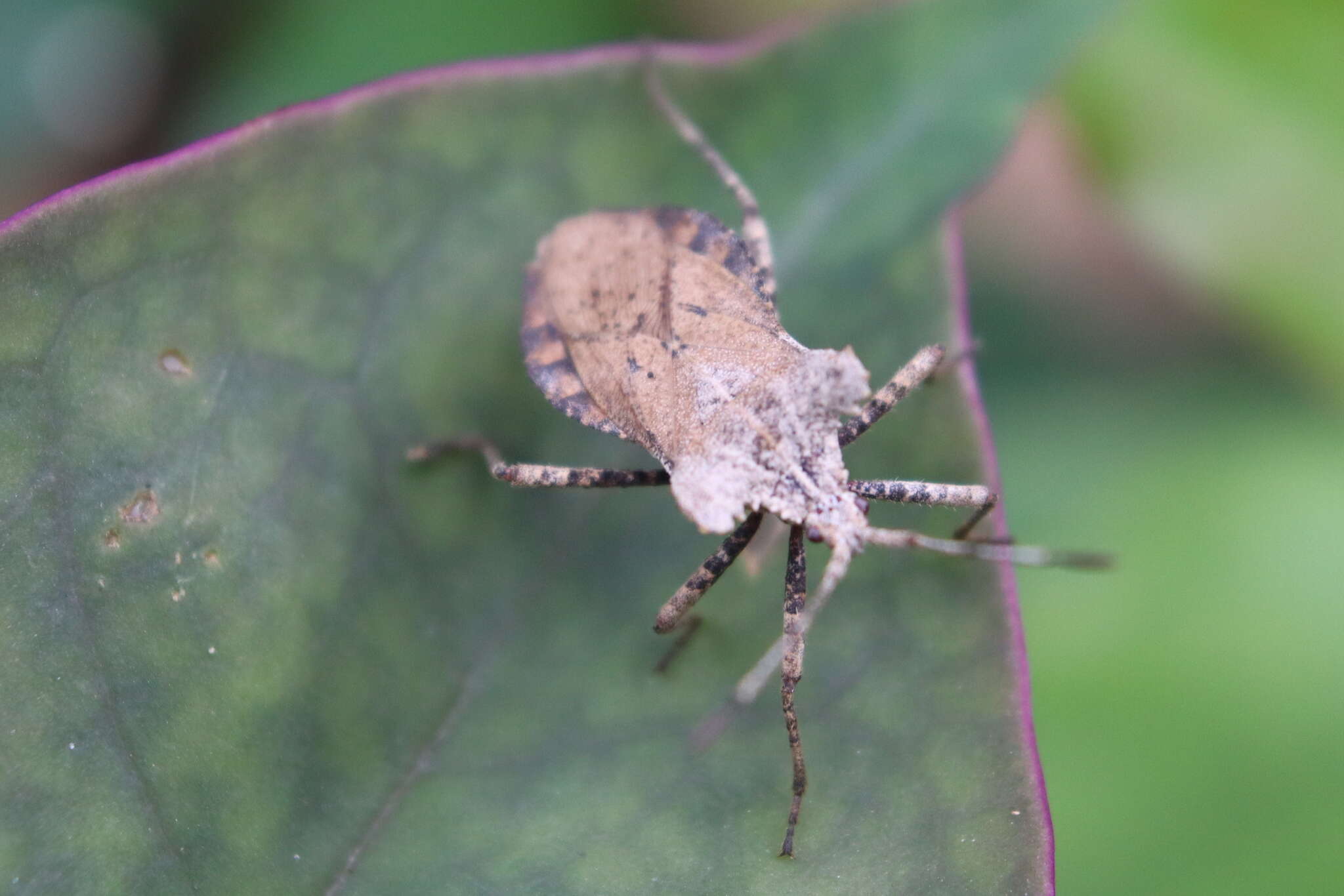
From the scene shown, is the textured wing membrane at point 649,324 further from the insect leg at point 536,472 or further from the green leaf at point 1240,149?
the green leaf at point 1240,149

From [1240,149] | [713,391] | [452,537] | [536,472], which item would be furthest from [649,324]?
[1240,149]

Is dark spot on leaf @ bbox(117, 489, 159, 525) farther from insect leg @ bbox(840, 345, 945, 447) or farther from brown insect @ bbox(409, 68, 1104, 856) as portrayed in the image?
insect leg @ bbox(840, 345, 945, 447)

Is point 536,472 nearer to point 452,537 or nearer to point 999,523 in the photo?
point 452,537

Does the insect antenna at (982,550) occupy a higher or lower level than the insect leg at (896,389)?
lower

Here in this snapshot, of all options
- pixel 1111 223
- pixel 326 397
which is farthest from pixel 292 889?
pixel 1111 223

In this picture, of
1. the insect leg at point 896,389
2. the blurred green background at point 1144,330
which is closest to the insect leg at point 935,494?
the insect leg at point 896,389

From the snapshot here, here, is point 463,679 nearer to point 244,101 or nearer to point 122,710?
point 122,710
